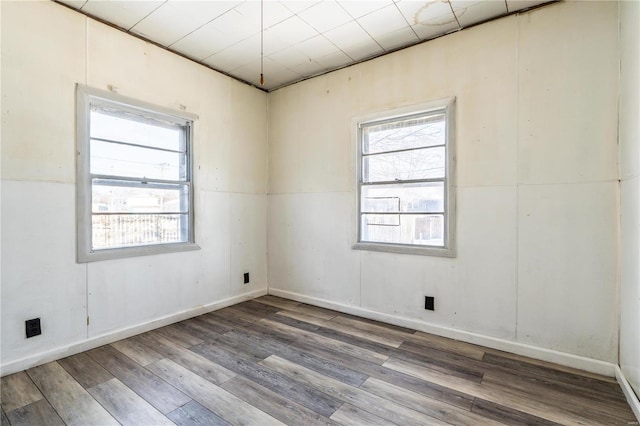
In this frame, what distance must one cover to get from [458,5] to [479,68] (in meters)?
0.56

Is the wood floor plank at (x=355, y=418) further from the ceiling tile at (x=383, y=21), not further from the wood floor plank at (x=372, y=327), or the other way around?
the ceiling tile at (x=383, y=21)

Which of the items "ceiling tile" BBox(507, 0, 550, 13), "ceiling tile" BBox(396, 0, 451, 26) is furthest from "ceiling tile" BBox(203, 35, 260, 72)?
"ceiling tile" BBox(507, 0, 550, 13)

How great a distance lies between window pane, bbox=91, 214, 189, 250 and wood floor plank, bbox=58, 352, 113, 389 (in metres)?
0.91

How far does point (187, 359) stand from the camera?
8.06ft

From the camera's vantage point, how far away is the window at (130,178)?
2625 mm

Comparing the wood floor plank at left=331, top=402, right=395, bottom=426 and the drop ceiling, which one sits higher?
the drop ceiling

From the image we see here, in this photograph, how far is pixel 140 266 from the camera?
2977 mm

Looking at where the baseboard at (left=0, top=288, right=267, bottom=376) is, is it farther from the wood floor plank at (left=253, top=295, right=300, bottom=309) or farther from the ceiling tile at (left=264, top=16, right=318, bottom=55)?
the ceiling tile at (left=264, top=16, right=318, bottom=55)

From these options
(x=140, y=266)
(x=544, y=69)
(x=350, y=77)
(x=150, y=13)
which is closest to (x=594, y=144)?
(x=544, y=69)

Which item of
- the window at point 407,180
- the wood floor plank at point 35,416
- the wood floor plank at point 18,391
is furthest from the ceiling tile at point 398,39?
the wood floor plank at point 18,391

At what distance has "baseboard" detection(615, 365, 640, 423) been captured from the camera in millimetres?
1778

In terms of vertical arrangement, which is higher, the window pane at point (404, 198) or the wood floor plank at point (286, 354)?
the window pane at point (404, 198)

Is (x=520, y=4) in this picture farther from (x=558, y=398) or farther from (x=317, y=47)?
(x=558, y=398)

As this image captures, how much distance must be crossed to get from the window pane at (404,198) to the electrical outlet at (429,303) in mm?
863
